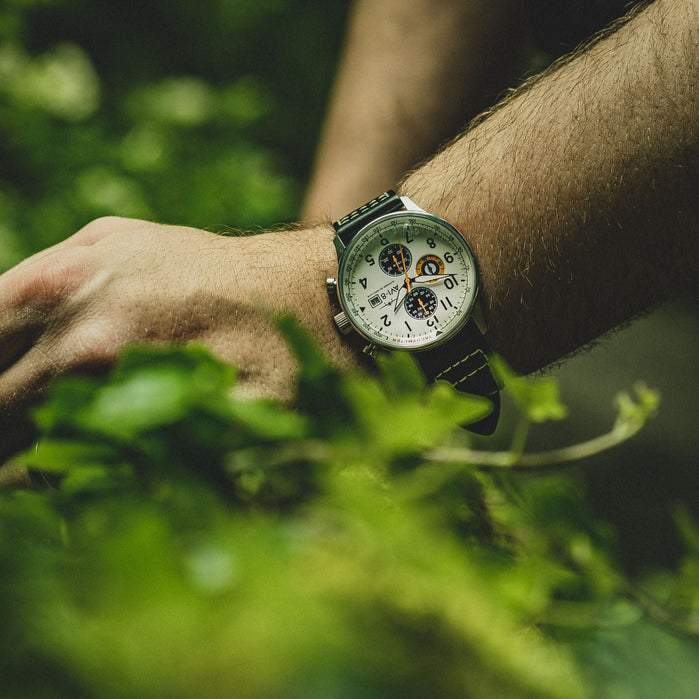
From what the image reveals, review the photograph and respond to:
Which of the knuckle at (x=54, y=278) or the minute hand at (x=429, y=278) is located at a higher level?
the knuckle at (x=54, y=278)

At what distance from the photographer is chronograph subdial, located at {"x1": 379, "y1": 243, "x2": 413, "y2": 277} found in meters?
0.68

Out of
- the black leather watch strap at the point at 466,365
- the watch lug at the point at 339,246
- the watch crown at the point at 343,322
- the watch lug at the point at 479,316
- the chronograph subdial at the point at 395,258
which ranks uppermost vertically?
the watch lug at the point at 339,246

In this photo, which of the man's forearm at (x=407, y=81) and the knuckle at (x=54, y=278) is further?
the man's forearm at (x=407, y=81)

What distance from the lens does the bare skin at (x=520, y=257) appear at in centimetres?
61

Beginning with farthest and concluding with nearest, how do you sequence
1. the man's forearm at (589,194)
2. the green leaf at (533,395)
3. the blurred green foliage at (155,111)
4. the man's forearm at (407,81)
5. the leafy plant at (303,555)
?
the blurred green foliage at (155,111)
the man's forearm at (407,81)
the man's forearm at (589,194)
the green leaf at (533,395)
the leafy plant at (303,555)

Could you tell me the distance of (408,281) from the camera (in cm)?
68

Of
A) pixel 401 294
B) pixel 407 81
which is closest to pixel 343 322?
pixel 401 294

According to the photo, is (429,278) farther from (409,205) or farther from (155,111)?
(155,111)

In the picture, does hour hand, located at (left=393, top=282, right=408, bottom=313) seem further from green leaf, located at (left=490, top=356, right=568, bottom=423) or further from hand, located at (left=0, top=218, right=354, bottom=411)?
green leaf, located at (left=490, top=356, right=568, bottom=423)

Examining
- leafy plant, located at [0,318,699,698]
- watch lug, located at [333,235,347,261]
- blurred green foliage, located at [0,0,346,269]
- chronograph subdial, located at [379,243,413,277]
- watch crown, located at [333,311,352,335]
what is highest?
blurred green foliage, located at [0,0,346,269]

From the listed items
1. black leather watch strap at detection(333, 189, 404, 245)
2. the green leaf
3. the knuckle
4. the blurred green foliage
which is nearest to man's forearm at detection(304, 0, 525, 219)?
the blurred green foliage

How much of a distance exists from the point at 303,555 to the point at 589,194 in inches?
21.4

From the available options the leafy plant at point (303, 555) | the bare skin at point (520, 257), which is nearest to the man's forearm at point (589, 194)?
the bare skin at point (520, 257)

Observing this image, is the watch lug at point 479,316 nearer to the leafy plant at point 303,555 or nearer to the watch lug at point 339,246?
the watch lug at point 339,246
